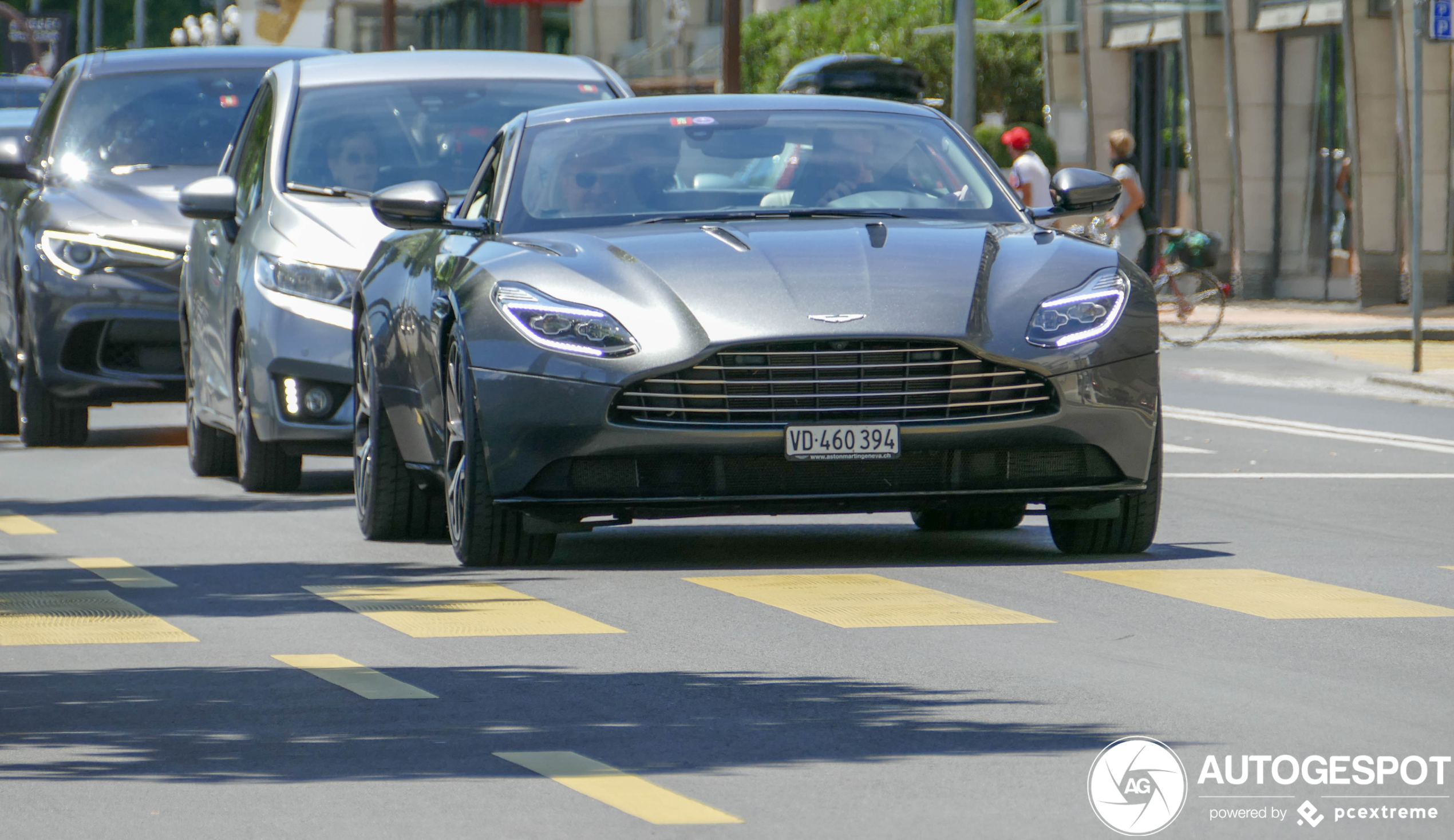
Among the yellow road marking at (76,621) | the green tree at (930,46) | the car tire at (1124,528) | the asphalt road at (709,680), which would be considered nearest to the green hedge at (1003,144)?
the green tree at (930,46)

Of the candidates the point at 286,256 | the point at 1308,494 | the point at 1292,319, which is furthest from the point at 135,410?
the point at 1292,319

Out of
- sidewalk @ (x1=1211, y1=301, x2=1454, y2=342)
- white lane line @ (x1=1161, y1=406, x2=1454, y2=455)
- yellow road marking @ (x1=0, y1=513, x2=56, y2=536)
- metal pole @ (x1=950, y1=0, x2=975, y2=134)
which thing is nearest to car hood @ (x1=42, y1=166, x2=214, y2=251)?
yellow road marking @ (x1=0, y1=513, x2=56, y2=536)

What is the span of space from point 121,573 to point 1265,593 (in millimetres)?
3484

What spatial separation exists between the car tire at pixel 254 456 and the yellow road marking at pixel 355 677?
4869 mm

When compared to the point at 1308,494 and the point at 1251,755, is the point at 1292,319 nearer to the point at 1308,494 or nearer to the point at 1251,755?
the point at 1308,494

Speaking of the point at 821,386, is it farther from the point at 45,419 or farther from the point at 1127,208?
the point at 1127,208

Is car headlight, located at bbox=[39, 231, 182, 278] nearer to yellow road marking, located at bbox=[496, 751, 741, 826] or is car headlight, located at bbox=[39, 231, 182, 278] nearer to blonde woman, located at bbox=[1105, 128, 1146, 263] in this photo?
yellow road marking, located at bbox=[496, 751, 741, 826]

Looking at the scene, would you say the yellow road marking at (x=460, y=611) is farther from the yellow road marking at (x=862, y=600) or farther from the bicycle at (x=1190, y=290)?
the bicycle at (x=1190, y=290)

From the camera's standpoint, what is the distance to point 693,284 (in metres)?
8.02

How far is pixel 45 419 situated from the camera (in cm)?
1462

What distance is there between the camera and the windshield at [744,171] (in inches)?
353

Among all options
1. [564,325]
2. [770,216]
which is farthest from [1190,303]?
[564,325]

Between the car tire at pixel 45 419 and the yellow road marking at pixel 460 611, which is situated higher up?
the yellow road marking at pixel 460 611

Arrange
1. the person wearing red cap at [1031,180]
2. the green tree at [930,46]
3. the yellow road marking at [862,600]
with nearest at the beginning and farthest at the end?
the yellow road marking at [862,600] → the person wearing red cap at [1031,180] → the green tree at [930,46]
